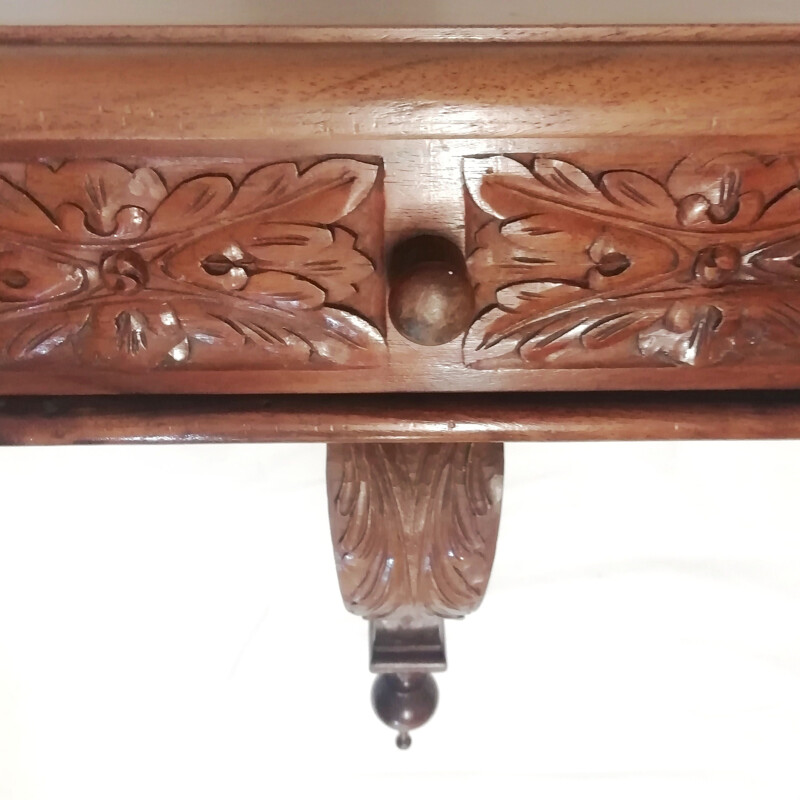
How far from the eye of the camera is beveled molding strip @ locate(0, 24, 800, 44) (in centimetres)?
24

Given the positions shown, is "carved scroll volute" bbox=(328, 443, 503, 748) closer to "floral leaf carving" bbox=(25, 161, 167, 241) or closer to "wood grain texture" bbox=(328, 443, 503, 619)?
"wood grain texture" bbox=(328, 443, 503, 619)

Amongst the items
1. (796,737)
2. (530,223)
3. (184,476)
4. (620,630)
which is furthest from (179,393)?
(796,737)

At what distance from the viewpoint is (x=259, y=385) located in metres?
0.29

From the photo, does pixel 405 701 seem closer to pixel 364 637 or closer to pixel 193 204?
pixel 364 637

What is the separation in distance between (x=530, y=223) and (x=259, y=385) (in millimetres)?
113

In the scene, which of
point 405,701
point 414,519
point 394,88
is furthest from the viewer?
point 405,701

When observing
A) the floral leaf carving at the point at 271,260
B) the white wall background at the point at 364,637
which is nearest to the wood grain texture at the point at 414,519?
the floral leaf carving at the point at 271,260

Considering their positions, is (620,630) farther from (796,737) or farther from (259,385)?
(259,385)

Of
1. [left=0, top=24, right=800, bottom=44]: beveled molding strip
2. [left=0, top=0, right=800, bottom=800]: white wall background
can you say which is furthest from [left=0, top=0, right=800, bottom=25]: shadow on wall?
[left=0, top=0, right=800, bottom=800]: white wall background

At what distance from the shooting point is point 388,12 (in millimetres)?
269

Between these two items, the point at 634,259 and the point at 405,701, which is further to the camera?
the point at 405,701

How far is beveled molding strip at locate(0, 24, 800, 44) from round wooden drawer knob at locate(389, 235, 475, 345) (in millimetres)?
67

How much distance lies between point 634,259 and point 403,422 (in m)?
0.10

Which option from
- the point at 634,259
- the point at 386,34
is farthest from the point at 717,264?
the point at 386,34
